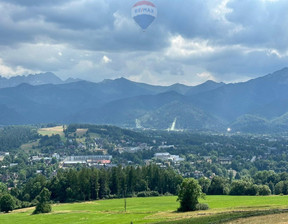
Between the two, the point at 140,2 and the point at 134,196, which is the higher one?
the point at 140,2

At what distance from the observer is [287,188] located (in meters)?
122

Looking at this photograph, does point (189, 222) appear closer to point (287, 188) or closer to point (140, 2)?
point (287, 188)

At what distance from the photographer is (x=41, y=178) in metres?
133

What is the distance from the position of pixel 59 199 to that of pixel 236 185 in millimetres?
53054

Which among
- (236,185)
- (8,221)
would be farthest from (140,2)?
(8,221)

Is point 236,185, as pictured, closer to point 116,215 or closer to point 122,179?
point 122,179

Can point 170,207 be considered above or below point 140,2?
below

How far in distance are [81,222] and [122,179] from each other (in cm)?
5806

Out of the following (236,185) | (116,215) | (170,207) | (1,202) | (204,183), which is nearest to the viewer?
(116,215)

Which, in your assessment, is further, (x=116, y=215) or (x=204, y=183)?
(x=204, y=183)

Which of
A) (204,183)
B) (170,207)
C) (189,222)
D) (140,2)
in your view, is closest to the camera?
(189,222)

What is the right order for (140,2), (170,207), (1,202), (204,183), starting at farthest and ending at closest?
(140,2)
(204,183)
(1,202)
(170,207)

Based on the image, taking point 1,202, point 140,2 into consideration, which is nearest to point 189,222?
point 1,202

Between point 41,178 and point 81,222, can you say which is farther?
point 41,178
